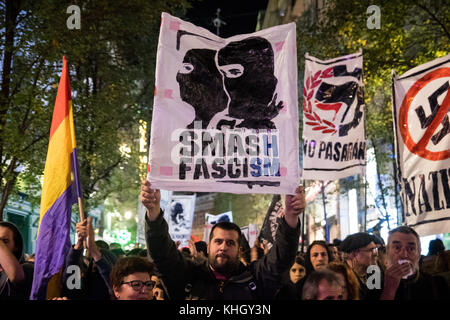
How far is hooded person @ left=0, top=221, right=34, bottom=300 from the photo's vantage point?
17.7 feet

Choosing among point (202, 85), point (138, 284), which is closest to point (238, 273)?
point (138, 284)

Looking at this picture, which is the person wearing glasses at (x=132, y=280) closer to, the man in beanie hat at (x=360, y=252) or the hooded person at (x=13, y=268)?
the hooded person at (x=13, y=268)

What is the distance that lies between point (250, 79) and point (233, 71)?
0.62 feet

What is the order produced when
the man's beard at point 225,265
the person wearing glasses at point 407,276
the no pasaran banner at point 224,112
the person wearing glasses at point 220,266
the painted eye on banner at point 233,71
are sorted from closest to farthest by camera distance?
the person wearing glasses at point 407,276 → the person wearing glasses at point 220,266 → the man's beard at point 225,265 → the no pasaran banner at point 224,112 → the painted eye on banner at point 233,71

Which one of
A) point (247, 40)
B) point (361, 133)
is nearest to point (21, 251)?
point (247, 40)

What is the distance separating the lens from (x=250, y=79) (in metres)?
5.62

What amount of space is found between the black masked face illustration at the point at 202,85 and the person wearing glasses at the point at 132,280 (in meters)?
1.37

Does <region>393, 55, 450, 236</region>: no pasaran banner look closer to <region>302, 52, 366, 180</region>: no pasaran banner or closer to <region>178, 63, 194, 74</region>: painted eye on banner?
<region>302, 52, 366, 180</region>: no pasaran banner

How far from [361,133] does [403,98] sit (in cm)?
234

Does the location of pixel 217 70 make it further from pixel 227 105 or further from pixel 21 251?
pixel 21 251

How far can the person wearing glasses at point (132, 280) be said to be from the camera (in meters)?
4.78

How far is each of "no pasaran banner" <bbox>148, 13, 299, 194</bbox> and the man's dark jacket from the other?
449 mm

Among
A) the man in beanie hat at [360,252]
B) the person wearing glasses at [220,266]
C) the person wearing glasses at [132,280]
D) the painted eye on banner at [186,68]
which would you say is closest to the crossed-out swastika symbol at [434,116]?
the man in beanie hat at [360,252]

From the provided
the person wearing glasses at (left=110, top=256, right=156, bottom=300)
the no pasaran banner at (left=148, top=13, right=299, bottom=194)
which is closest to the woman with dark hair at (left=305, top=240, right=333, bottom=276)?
the no pasaran banner at (left=148, top=13, right=299, bottom=194)
